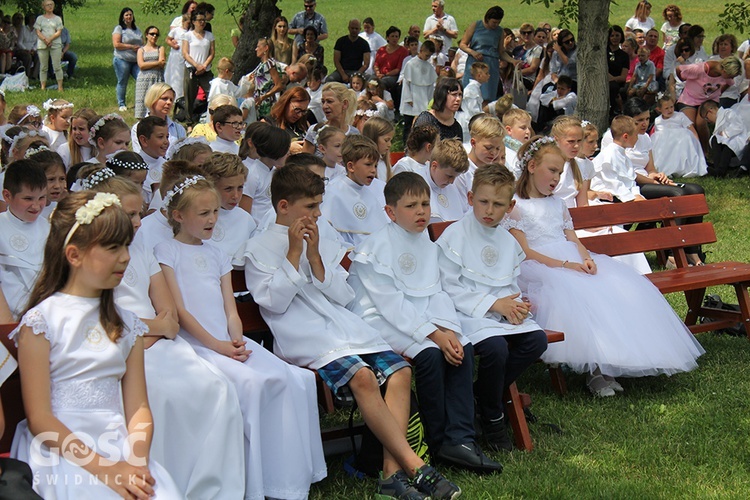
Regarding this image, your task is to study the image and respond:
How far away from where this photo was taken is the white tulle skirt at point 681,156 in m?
13.8

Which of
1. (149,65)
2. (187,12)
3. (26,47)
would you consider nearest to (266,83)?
(149,65)

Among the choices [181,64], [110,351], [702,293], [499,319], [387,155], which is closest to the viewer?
[110,351]

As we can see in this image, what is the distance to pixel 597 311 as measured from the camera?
624 cm

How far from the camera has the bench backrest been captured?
7.35 meters

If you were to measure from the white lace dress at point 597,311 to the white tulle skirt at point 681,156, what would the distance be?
745cm

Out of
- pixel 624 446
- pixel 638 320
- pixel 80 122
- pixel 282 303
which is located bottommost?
pixel 624 446

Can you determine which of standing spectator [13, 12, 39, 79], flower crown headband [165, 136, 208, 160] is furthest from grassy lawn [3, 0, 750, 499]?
standing spectator [13, 12, 39, 79]

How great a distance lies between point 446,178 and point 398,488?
3.11 metres

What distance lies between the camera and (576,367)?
239 inches

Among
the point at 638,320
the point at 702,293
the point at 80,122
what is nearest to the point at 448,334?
the point at 638,320

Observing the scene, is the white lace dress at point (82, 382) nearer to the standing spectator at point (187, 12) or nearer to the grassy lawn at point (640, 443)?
the grassy lawn at point (640, 443)

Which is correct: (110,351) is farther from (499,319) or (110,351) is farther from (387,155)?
(387,155)

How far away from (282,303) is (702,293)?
3885 millimetres

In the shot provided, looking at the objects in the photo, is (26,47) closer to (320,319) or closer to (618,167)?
(618,167)
